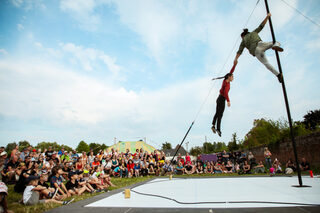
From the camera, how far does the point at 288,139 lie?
38.7ft

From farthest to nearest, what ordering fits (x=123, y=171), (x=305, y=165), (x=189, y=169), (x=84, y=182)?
1. (x=189, y=169)
2. (x=123, y=171)
3. (x=305, y=165)
4. (x=84, y=182)

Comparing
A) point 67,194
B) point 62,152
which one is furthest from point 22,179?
point 62,152

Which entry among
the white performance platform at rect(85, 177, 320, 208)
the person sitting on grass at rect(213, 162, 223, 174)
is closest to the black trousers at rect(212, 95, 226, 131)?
the white performance platform at rect(85, 177, 320, 208)

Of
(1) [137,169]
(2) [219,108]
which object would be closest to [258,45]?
(2) [219,108]

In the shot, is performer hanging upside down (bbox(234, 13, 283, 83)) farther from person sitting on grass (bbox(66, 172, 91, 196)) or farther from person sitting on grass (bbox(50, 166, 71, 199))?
person sitting on grass (bbox(50, 166, 71, 199))

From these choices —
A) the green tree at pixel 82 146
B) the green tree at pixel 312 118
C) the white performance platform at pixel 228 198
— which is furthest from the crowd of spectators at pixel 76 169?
the green tree at pixel 82 146

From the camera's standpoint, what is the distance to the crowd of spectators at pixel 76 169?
4818 millimetres

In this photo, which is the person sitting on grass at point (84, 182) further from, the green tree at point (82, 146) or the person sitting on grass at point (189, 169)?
the green tree at point (82, 146)

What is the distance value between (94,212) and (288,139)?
1247cm

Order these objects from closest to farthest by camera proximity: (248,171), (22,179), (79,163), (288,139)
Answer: (22,179)
(79,163)
(248,171)
(288,139)

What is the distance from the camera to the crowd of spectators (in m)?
4.82

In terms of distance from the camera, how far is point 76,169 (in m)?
8.05

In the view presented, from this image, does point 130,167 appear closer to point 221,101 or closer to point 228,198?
point 221,101

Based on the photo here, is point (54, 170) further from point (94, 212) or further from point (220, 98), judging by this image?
point (220, 98)
